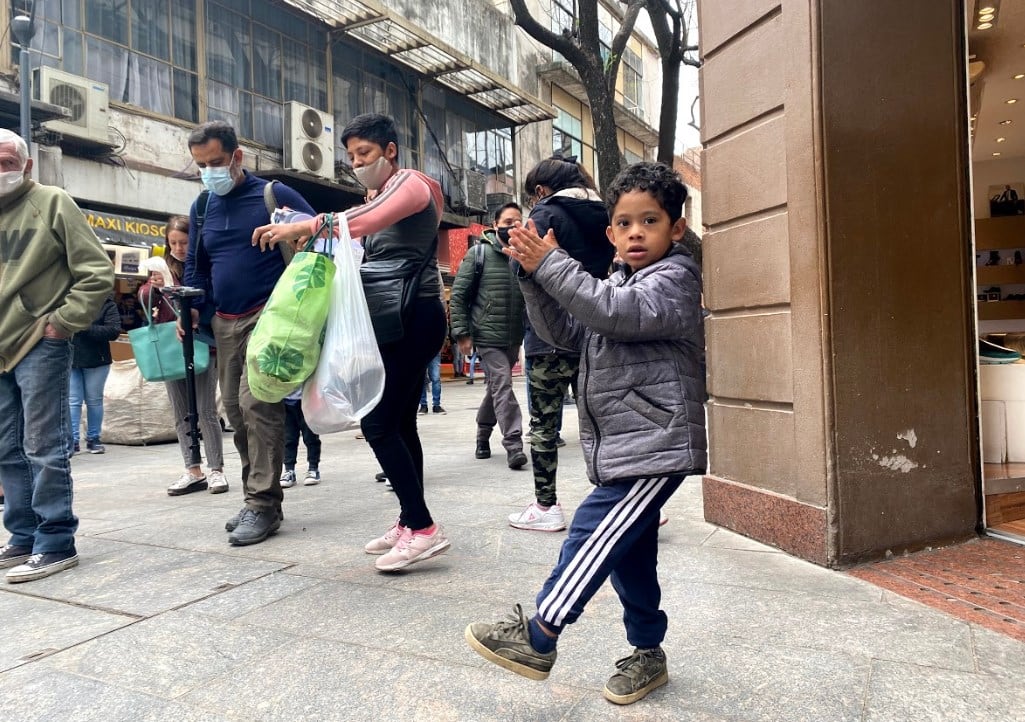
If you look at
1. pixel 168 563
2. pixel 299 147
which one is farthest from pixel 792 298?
pixel 299 147

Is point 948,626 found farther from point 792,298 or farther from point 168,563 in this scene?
point 168,563

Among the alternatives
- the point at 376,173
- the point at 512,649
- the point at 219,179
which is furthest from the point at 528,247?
the point at 219,179

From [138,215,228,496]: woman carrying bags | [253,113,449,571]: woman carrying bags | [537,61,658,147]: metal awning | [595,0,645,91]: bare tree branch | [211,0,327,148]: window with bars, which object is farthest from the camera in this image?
[537,61,658,147]: metal awning

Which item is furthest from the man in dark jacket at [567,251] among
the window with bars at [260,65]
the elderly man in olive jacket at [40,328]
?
the window with bars at [260,65]

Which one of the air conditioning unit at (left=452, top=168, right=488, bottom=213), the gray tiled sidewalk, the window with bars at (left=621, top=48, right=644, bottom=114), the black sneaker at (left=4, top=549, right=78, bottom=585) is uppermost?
the window with bars at (left=621, top=48, right=644, bottom=114)

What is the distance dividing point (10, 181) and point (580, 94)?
26.2 meters

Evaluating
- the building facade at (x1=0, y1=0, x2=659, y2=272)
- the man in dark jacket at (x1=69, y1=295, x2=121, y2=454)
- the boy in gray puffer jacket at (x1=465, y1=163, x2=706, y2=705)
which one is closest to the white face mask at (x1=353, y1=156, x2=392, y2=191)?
the boy in gray puffer jacket at (x1=465, y1=163, x2=706, y2=705)

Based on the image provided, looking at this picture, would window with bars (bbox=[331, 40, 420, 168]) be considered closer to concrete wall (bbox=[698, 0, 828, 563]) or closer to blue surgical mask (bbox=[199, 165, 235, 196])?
blue surgical mask (bbox=[199, 165, 235, 196])

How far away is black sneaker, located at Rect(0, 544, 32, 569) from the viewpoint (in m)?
3.56

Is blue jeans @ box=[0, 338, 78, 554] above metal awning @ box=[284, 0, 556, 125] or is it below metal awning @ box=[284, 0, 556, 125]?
below

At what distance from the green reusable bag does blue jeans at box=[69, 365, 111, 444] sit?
563 centimetres

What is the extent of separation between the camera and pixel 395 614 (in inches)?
110

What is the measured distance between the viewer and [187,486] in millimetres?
5398

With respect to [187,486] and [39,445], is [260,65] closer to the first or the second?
[187,486]
